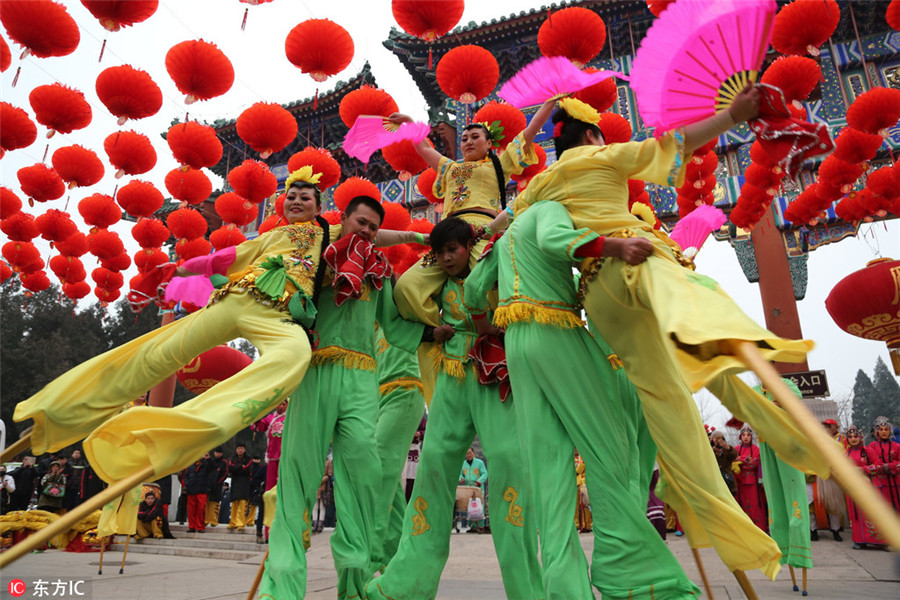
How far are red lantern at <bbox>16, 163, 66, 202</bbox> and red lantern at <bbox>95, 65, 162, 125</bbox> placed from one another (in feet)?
7.66

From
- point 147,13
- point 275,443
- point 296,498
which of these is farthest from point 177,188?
point 296,498

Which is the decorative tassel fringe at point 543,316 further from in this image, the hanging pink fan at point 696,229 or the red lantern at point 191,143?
the red lantern at point 191,143

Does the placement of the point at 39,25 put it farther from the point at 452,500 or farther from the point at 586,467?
the point at 586,467

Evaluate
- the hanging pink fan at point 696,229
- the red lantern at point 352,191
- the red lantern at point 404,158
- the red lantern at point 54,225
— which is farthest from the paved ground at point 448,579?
the red lantern at point 54,225

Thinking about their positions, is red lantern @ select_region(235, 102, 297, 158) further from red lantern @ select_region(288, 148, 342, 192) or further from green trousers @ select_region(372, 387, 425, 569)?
green trousers @ select_region(372, 387, 425, 569)

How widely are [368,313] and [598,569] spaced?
1665 mm

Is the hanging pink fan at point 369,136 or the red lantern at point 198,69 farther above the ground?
the red lantern at point 198,69

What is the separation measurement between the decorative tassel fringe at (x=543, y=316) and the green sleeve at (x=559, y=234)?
0.25 meters

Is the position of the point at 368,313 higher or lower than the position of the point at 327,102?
lower

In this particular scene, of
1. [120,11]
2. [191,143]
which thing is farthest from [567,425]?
[191,143]

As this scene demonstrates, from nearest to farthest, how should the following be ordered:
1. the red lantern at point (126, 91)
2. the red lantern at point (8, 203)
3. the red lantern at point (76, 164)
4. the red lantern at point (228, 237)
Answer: the red lantern at point (126, 91) < the red lantern at point (76, 164) < the red lantern at point (8, 203) < the red lantern at point (228, 237)

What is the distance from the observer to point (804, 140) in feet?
5.91

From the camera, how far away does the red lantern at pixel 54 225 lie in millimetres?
7891

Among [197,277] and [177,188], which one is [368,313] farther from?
[177,188]
